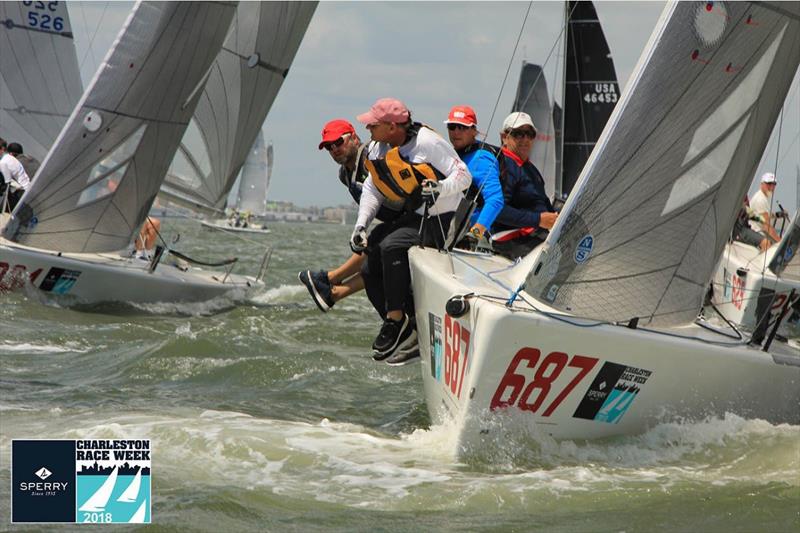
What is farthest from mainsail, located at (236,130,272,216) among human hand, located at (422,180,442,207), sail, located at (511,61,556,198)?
human hand, located at (422,180,442,207)

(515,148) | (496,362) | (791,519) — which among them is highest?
(515,148)

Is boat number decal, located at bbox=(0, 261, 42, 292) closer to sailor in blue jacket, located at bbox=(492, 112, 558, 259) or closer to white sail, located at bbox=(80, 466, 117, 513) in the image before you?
sailor in blue jacket, located at bbox=(492, 112, 558, 259)

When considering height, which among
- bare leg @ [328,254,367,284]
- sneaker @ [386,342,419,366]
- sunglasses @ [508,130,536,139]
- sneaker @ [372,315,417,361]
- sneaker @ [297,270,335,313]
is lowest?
sneaker @ [386,342,419,366]

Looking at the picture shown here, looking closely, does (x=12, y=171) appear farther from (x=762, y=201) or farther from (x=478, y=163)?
(x=762, y=201)

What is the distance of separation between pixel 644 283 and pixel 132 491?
2137mm

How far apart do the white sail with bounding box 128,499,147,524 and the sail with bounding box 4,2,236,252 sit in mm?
6878

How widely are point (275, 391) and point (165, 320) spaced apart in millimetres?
3711

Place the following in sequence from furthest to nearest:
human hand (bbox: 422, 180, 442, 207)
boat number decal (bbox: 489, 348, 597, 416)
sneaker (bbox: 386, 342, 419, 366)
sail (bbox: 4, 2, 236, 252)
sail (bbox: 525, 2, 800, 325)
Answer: sail (bbox: 4, 2, 236, 252) → sneaker (bbox: 386, 342, 419, 366) → human hand (bbox: 422, 180, 442, 207) → sail (bbox: 525, 2, 800, 325) → boat number decal (bbox: 489, 348, 597, 416)

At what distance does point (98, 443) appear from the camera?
4484 millimetres

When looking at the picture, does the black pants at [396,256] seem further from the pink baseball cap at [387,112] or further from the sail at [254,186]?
the sail at [254,186]

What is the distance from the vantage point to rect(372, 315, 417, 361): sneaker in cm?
547

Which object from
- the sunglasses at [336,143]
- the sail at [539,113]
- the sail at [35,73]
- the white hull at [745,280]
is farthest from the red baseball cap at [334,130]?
the sail at [539,113]

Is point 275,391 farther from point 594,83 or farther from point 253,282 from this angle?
point 594,83

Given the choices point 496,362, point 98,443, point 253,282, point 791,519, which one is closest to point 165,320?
point 253,282
